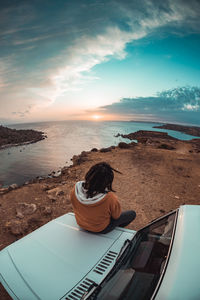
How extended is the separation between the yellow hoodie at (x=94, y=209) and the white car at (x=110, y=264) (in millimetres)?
138

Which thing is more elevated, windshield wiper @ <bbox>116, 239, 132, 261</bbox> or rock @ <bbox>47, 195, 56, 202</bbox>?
windshield wiper @ <bbox>116, 239, 132, 261</bbox>

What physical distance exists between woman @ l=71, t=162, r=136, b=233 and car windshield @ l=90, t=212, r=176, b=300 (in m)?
0.46

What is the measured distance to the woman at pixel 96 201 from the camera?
79.4 inches

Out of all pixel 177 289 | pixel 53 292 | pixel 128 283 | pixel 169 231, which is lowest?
pixel 53 292

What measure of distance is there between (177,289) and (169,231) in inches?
31.2

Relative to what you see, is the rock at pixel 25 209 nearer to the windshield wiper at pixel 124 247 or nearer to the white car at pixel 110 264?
the white car at pixel 110 264

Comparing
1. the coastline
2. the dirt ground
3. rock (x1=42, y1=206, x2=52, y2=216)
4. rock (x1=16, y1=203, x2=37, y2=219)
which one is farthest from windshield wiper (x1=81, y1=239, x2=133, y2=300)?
rock (x1=16, y1=203, x2=37, y2=219)

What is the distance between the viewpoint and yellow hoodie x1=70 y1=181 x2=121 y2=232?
2027 millimetres

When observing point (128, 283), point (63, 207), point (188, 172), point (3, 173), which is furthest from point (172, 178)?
point (3, 173)

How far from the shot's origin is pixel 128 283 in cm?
134

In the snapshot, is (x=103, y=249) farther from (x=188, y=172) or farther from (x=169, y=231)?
(x=188, y=172)

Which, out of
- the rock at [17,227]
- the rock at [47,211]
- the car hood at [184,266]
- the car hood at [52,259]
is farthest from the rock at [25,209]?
the car hood at [184,266]

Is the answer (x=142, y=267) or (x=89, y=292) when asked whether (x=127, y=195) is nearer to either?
(x=142, y=267)

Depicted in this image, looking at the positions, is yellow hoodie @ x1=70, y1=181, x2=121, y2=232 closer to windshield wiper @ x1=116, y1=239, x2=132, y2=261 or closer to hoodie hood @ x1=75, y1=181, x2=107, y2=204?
hoodie hood @ x1=75, y1=181, x2=107, y2=204
